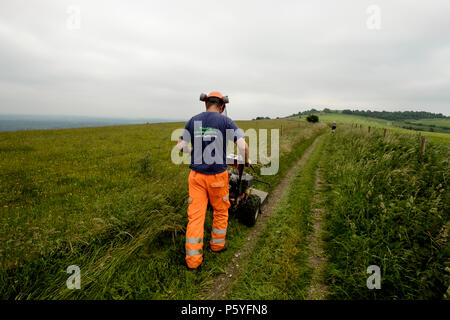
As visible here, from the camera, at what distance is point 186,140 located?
3.43 m

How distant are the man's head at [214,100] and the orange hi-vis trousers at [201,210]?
127 centimetres

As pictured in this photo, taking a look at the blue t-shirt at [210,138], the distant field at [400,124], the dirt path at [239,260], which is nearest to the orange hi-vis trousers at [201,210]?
the blue t-shirt at [210,138]

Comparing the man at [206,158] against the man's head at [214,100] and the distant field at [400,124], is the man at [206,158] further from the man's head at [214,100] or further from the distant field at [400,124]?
the distant field at [400,124]

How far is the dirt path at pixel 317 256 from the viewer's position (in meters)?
2.85

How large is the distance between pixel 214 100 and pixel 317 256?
3.74m

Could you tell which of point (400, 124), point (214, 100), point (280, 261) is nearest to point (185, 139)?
point (214, 100)

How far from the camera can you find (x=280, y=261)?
10.9ft

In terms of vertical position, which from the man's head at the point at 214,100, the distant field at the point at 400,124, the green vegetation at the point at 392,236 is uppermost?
the distant field at the point at 400,124

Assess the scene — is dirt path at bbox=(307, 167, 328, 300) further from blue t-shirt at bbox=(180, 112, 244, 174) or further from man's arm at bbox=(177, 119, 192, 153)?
man's arm at bbox=(177, 119, 192, 153)

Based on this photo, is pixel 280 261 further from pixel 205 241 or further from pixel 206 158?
pixel 206 158

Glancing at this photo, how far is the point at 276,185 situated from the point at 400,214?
3.78 m

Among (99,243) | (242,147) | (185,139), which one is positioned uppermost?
(185,139)

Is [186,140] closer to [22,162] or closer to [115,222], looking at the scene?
[115,222]
